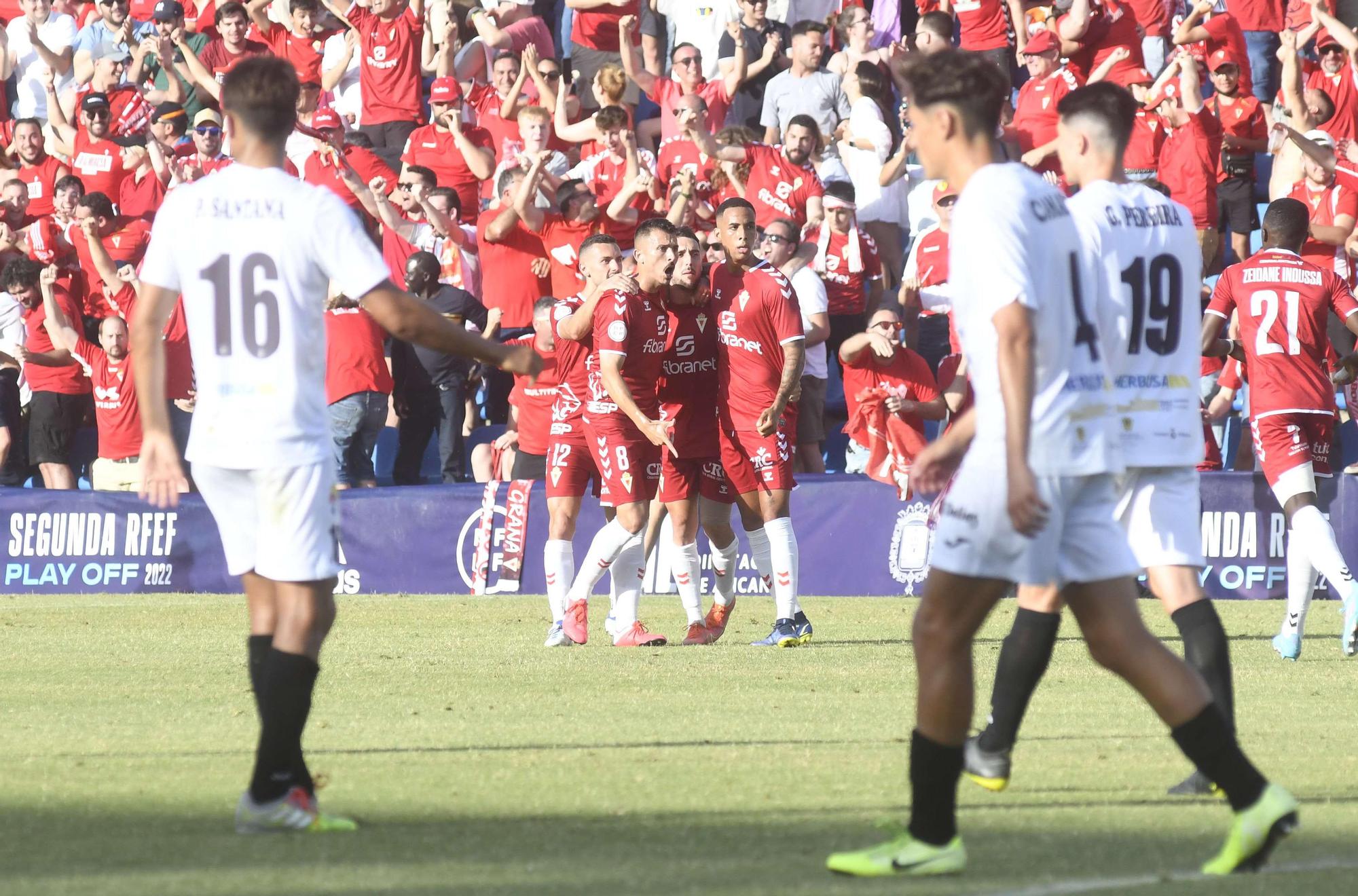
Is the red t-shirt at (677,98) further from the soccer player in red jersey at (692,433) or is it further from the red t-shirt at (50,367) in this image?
the soccer player in red jersey at (692,433)

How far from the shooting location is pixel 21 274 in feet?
65.5

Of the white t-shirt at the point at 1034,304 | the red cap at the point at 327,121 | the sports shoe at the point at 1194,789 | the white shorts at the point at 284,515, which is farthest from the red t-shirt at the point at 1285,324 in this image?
the red cap at the point at 327,121

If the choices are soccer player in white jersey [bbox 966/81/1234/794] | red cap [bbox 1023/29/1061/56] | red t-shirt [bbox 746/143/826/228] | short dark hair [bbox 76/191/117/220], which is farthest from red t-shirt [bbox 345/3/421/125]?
soccer player in white jersey [bbox 966/81/1234/794]

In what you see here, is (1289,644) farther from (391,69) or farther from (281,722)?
(391,69)

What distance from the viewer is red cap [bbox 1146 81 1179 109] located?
19.7 metres

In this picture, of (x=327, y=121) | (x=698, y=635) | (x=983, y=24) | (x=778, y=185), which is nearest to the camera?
(x=698, y=635)

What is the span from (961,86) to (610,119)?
567 inches

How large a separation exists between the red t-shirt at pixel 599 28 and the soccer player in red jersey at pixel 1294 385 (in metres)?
12.3

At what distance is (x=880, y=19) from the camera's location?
2250 centimetres

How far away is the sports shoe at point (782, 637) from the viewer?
504 inches

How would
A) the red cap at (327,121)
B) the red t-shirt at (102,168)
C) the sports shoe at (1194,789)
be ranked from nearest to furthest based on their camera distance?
the sports shoe at (1194,789)
the red cap at (327,121)
the red t-shirt at (102,168)

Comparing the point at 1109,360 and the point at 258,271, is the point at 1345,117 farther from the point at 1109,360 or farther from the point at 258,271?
the point at 258,271

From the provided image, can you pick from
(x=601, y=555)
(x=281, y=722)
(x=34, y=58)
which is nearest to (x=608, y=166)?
(x=601, y=555)

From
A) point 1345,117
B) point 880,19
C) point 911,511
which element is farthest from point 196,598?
point 1345,117
